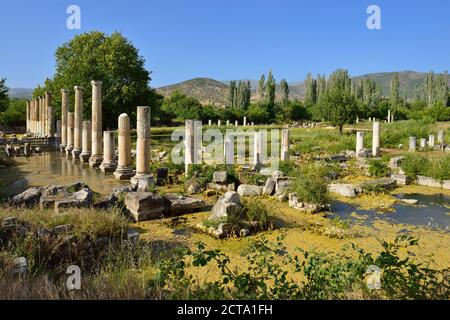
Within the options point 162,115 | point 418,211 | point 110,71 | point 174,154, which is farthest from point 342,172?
point 162,115

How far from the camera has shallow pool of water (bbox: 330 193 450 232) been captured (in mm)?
10680

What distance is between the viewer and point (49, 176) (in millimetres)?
17000

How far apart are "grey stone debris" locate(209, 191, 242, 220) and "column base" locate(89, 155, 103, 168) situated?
37.7 ft

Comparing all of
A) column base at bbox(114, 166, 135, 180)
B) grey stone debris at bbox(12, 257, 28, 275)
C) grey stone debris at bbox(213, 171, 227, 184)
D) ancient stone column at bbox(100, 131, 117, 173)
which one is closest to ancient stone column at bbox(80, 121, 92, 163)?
ancient stone column at bbox(100, 131, 117, 173)

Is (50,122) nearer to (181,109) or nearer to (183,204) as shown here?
(183,204)

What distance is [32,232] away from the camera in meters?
7.03

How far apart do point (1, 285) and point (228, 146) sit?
15.9 meters

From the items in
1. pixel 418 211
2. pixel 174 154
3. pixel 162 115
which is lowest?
pixel 418 211

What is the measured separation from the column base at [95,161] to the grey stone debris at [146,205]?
374 inches

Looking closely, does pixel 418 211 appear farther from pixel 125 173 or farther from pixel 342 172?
pixel 125 173

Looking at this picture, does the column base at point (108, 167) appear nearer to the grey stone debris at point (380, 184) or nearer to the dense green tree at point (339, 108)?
the grey stone debris at point (380, 184)

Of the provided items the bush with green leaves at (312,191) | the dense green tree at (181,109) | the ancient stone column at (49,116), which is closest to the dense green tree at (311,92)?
the dense green tree at (181,109)

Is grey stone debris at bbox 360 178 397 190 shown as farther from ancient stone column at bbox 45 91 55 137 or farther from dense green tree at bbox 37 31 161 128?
ancient stone column at bbox 45 91 55 137

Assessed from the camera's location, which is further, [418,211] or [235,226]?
[418,211]
